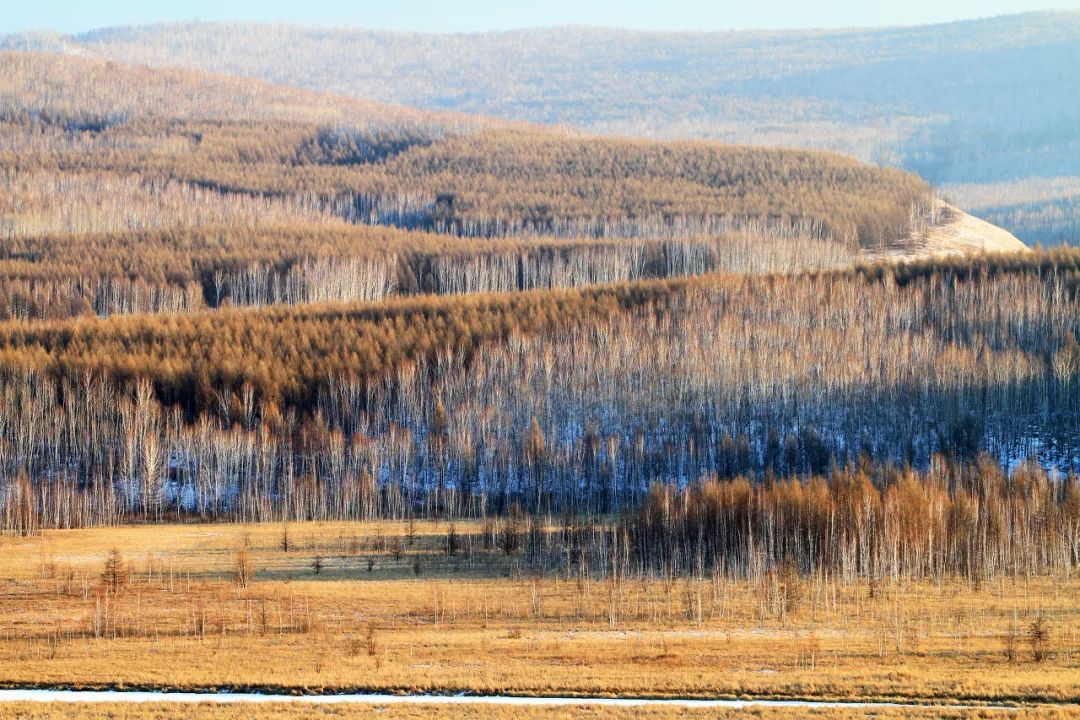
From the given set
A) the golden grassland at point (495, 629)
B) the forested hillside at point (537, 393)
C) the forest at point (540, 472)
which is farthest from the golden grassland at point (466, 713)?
the forested hillside at point (537, 393)

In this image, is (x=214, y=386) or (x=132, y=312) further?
(x=132, y=312)

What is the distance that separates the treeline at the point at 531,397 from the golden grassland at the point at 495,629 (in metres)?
24.1

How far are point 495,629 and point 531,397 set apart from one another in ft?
195

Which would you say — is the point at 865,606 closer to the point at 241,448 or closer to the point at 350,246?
the point at 241,448

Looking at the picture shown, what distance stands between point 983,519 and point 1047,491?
5638 mm

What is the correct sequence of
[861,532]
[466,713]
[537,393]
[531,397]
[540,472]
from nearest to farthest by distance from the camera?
[466,713] < [861,532] < [540,472] < [531,397] < [537,393]

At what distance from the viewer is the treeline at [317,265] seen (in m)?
167

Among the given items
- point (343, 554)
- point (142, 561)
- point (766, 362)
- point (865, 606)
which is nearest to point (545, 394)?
point (766, 362)

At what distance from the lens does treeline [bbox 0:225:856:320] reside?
16738 cm

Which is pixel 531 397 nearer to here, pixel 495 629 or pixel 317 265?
pixel 495 629

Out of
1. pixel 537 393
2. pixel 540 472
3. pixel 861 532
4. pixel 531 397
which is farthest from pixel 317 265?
pixel 861 532

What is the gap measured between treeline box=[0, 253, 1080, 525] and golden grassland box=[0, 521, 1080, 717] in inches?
950

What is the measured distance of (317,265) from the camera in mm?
174750

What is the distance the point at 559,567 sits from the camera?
3123 inches
